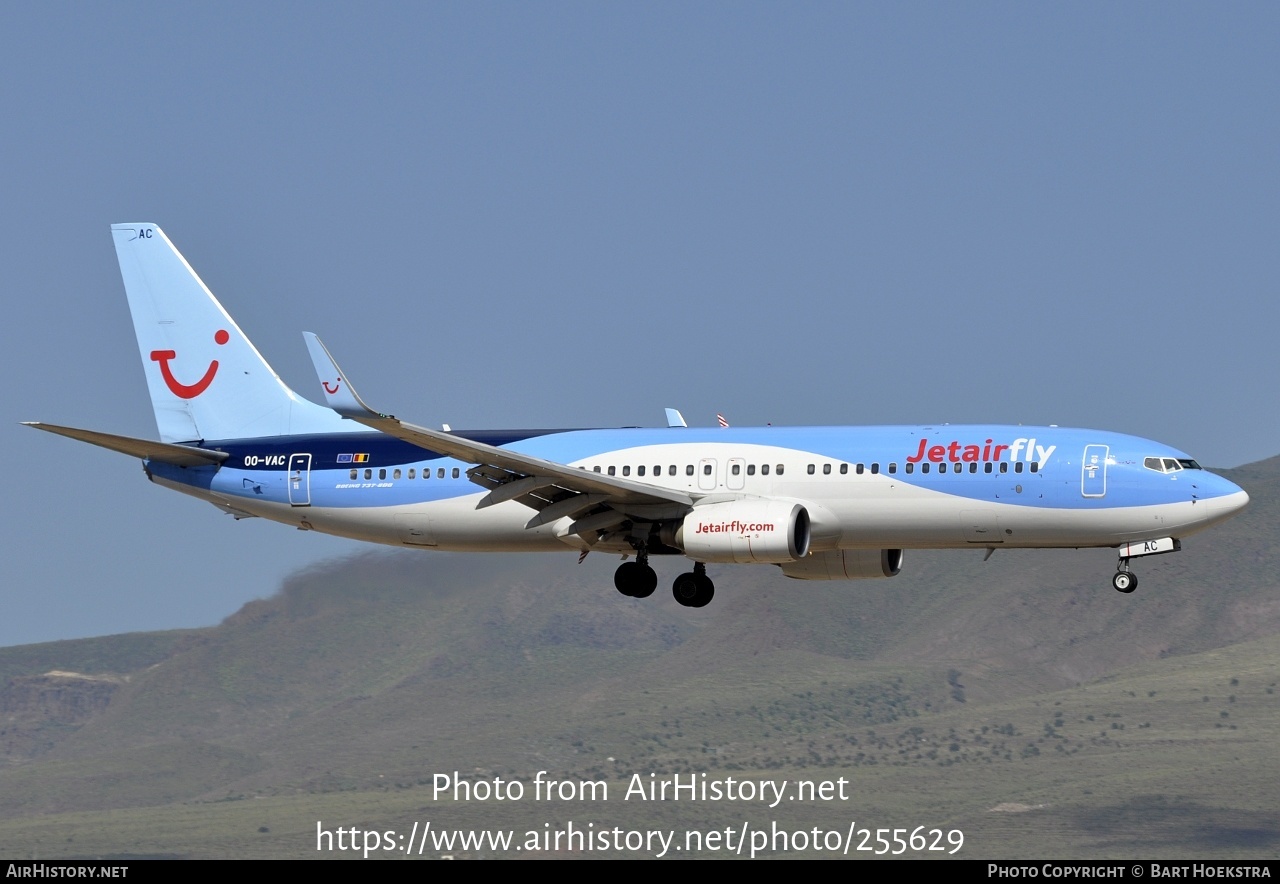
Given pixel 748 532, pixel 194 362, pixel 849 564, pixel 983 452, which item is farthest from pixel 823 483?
pixel 194 362

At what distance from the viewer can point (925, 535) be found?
58938mm

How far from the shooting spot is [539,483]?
58969 millimetres

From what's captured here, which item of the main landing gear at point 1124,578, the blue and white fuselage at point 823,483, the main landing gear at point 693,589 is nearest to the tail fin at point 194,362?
the blue and white fuselage at point 823,483

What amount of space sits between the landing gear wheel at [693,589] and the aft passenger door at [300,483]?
12.4 m

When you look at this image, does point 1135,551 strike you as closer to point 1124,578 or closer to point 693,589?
point 1124,578

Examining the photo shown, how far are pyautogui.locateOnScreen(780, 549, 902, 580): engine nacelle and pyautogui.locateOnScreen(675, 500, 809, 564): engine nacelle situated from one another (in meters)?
4.33

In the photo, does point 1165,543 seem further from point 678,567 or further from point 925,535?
point 678,567

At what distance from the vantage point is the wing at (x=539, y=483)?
54219mm

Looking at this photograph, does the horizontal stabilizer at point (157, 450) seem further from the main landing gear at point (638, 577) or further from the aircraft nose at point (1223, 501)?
the aircraft nose at point (1223, 501)

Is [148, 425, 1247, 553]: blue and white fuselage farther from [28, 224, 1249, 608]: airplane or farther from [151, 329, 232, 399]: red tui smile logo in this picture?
[151, 329, 232, 399]: red tui smile logo

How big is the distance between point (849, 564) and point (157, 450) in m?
22.6

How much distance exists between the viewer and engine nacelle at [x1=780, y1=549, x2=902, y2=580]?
63531 mm
